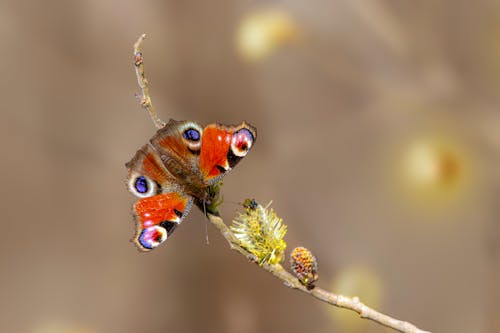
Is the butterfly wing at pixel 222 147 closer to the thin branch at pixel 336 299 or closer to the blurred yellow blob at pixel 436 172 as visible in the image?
the thin branch at pixel 336 299

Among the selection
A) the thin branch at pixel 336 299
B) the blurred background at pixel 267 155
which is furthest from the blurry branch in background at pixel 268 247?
the blurred background at pixel 267 155

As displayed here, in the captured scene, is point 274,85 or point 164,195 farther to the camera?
point 274,85

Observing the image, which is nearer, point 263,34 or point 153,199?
point 153,199

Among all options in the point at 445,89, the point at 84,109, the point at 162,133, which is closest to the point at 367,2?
the point at 445,89

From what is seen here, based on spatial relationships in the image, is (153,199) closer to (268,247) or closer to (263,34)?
(268,247)

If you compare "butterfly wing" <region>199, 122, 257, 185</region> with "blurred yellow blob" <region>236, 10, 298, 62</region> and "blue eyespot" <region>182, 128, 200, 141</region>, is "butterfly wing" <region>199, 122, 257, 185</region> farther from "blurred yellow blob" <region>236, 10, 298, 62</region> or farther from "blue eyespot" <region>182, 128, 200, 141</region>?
"blurred yellow blob" <region>236, 10, 298, 62</region>

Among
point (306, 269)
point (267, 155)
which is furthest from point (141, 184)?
point (267, 155)

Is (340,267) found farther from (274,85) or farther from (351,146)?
(274,85)

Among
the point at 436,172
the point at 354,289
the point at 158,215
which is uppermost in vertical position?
the point at 436,172
